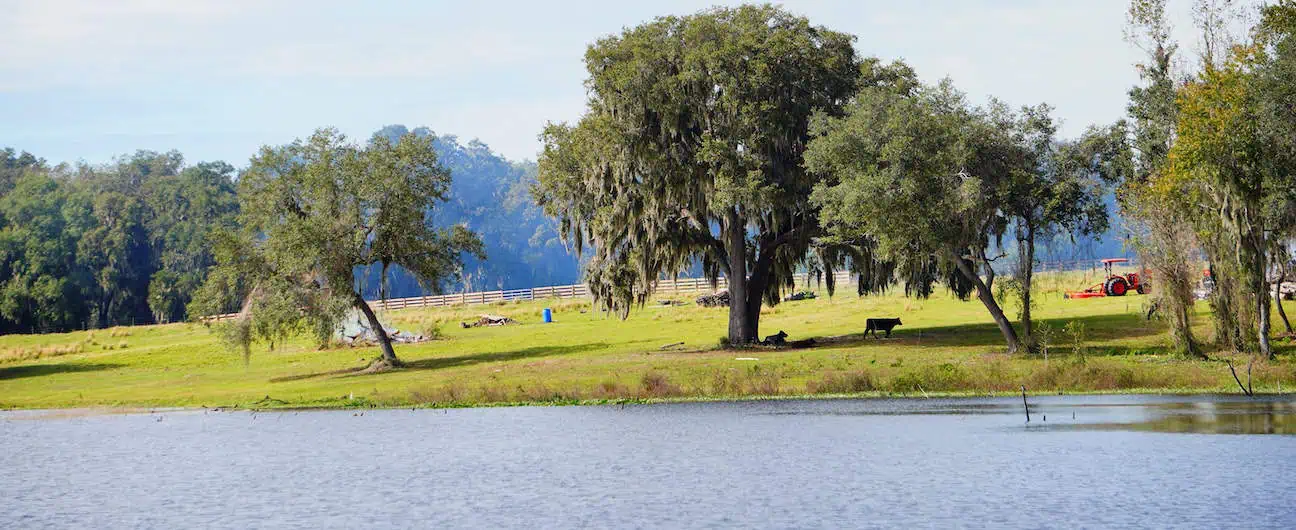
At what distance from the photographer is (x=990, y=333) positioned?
60.7 metres

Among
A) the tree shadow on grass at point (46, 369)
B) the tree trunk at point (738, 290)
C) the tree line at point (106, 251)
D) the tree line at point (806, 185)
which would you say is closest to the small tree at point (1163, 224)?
the tree line at point (806, 185)

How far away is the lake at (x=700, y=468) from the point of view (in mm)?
22594

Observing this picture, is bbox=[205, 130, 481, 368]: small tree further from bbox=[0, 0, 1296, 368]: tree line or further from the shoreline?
the shoreline

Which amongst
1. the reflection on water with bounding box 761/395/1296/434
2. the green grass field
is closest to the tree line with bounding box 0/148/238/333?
the green grass field

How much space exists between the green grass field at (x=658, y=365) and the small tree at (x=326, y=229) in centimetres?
289

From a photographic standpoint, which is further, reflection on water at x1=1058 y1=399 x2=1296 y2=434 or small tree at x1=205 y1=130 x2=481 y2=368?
small tree at x1=205 y1=130 x2=481 y2=368

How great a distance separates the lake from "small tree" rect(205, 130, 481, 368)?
1578 cm

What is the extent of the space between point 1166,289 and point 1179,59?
14174mm

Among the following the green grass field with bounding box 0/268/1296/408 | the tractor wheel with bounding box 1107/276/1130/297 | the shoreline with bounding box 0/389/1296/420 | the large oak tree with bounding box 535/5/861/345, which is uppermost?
the large oak tree with bounding box 535/5/861/345

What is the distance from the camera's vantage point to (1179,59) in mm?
55719

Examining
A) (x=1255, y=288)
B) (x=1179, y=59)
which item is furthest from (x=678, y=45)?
(x=1255, y=288)

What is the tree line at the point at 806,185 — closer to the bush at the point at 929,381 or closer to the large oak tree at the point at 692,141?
the large oak tree at the point at 692,141

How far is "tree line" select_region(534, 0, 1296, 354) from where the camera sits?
152 feet

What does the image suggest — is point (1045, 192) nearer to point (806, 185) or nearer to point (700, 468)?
point (806, 185)
